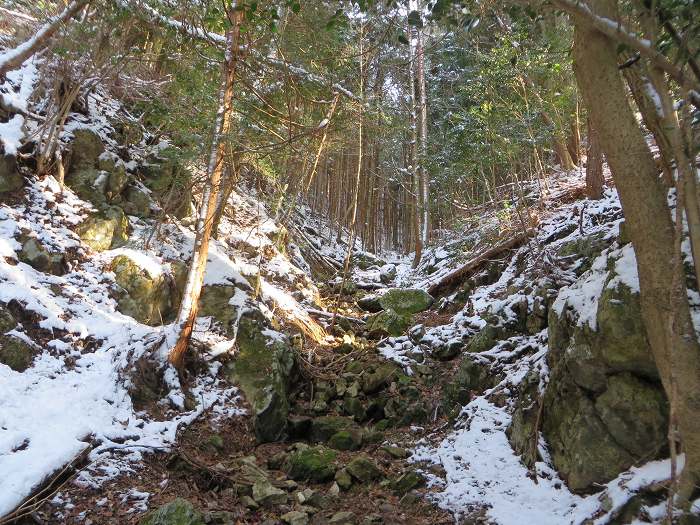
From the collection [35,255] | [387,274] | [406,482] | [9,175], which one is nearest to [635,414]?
[406,482]

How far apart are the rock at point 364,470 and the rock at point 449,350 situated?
211 cm

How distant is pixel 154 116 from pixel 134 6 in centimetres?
282

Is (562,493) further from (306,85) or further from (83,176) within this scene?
(83,176)

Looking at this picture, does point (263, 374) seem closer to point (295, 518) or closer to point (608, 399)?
point (295, 518)

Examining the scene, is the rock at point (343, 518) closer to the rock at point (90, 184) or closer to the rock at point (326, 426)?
the rock at point (326, 426)

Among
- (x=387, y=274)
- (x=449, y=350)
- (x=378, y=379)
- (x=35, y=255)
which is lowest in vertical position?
(x=378, y=379)

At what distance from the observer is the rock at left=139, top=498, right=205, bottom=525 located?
311 cm

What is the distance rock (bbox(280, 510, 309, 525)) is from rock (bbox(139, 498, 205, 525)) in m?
0.68

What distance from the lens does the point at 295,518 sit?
352cm

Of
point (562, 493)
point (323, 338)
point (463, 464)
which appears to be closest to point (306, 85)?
point (323, 338)

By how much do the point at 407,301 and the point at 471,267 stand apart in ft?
4.49

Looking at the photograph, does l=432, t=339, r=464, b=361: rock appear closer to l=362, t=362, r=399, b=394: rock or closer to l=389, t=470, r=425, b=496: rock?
l=362, t=362, r=399, b=394: rock

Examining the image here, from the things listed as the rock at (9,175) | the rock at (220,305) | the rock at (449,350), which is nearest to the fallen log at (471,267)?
the rock at (449,350)

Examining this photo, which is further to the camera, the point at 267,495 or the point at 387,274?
the point at 387,274
